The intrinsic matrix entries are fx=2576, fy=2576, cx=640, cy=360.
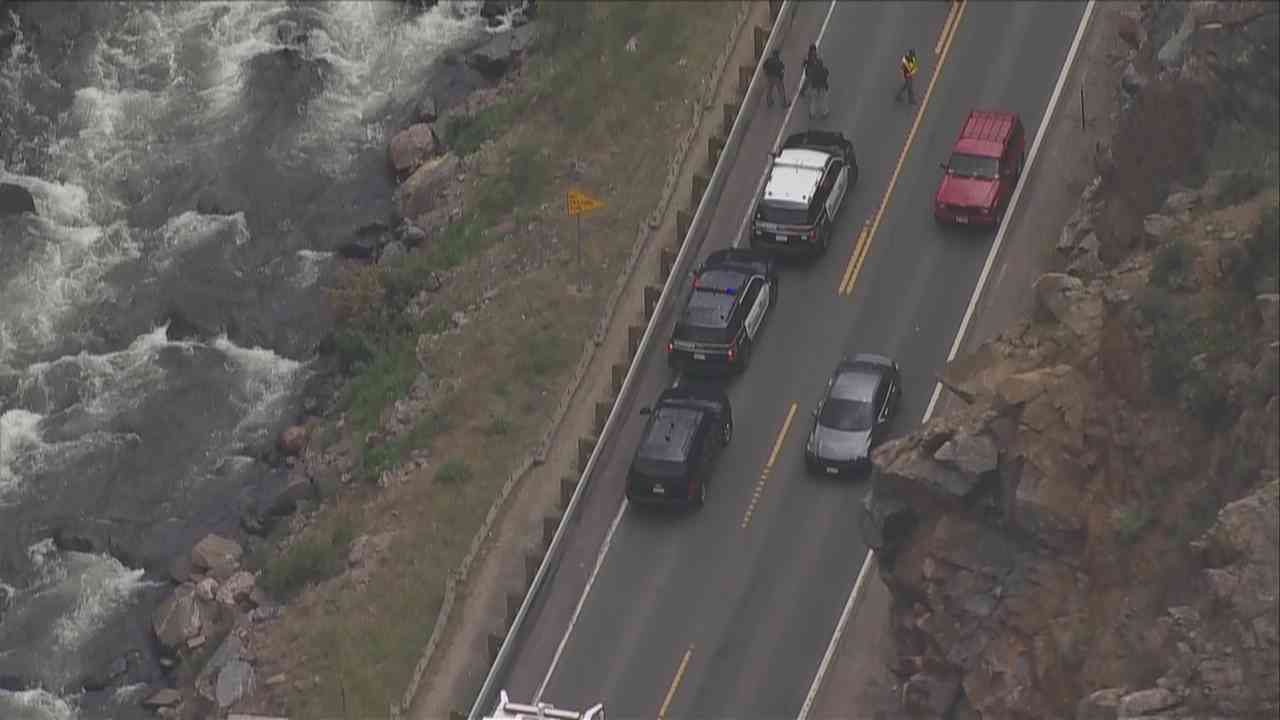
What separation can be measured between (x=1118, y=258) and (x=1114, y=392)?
6.97m

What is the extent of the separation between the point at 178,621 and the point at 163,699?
87.8 inches

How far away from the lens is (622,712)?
56.1 metres

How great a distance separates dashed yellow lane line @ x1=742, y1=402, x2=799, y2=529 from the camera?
5969 centimetres

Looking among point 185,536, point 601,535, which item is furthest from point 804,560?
point 185,536

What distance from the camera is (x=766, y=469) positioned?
199 feet

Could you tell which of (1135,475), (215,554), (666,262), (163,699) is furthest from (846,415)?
(163,699)

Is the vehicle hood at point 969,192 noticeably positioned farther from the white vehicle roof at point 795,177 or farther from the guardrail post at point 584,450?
the guardrail post at point 584,450

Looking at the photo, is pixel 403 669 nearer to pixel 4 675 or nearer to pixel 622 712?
pixel 622 712

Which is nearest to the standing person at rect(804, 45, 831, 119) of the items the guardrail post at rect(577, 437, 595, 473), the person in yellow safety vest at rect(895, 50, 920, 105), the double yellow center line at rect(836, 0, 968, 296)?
the person in yellow safety vest at rect(895, 50, 920, 105)

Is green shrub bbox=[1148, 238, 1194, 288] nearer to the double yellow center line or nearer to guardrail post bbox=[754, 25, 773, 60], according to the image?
the double yellow center line

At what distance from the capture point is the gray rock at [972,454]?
51875 millimetres

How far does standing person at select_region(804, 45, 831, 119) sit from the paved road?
40 cm

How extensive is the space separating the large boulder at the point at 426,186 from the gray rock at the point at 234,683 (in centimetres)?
1892

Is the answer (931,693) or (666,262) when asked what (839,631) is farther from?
(666,262)
